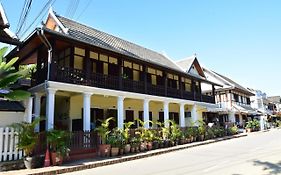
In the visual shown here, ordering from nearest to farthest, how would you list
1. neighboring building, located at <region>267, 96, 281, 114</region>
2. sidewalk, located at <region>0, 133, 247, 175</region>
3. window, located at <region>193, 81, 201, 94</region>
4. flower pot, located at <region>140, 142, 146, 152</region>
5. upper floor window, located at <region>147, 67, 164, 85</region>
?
sidewalk, located at <region>0, 133, 247, 175</region>
flower pot, located at <region>140, 142, 146, 152</region>
upper floor window, located at <region>147, 67, 164, 85</region>
window, located at <region>193, 81, 201, 94</region>
neighboring building, located at <region>267, 96, 281, 114</region>

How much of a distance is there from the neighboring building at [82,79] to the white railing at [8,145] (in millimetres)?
1787

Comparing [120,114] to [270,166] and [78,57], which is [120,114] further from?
[270,166]

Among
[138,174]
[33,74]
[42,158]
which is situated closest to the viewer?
[138,174]

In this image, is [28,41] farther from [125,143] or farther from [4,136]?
[125,143]

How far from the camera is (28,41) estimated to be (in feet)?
48.9

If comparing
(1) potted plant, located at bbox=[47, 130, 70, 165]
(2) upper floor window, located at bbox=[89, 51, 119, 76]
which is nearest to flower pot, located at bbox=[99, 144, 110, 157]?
(1) potted plant, located at bbox=[47, 130, 70, 165]

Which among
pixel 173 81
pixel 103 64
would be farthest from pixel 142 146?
pixel 173 81

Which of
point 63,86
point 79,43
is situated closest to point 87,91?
point 63,86

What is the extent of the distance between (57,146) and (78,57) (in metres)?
7.56

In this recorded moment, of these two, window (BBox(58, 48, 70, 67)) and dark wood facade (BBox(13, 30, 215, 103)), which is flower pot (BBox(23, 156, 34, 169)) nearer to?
dark wood facade (BBox(13, 30, 215, 103))

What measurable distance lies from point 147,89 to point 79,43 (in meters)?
7.33

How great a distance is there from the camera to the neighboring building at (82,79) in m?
14.1

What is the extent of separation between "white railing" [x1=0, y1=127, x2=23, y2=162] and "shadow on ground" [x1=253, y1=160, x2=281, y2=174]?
10.2 meters

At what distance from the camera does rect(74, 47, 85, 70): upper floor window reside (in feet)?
56.2
